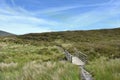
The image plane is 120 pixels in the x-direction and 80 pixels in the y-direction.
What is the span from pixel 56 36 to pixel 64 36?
2.14 meters

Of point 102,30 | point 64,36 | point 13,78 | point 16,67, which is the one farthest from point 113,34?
point 13,78

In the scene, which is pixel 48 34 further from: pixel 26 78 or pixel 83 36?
pixel 26 78

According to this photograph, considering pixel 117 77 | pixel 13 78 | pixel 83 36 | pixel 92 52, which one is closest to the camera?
pixel 117 77

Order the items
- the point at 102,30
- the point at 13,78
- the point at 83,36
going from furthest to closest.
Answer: the point at 102,30, the point at 83,36, the point at 13,78

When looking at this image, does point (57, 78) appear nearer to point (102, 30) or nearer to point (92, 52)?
point (92, 52)

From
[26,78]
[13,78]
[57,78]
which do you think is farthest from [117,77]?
[13,78]

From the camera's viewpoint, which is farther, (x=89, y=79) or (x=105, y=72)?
(x=89, y=79)

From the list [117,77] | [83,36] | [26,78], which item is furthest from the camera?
[83,36]

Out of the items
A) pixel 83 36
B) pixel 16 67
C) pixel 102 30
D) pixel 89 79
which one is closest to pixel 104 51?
pixel 16 67

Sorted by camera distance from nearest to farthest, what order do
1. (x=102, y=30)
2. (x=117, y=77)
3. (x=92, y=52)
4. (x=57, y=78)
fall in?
(x=117, y=77) < (x=57, y=78) < (x=92, y=52) < (x=102, y=30)

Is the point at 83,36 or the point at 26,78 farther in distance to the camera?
the point at 83,36

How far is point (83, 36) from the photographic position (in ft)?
225

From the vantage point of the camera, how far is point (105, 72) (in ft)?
26.5

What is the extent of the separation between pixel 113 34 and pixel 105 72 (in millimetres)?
63662
